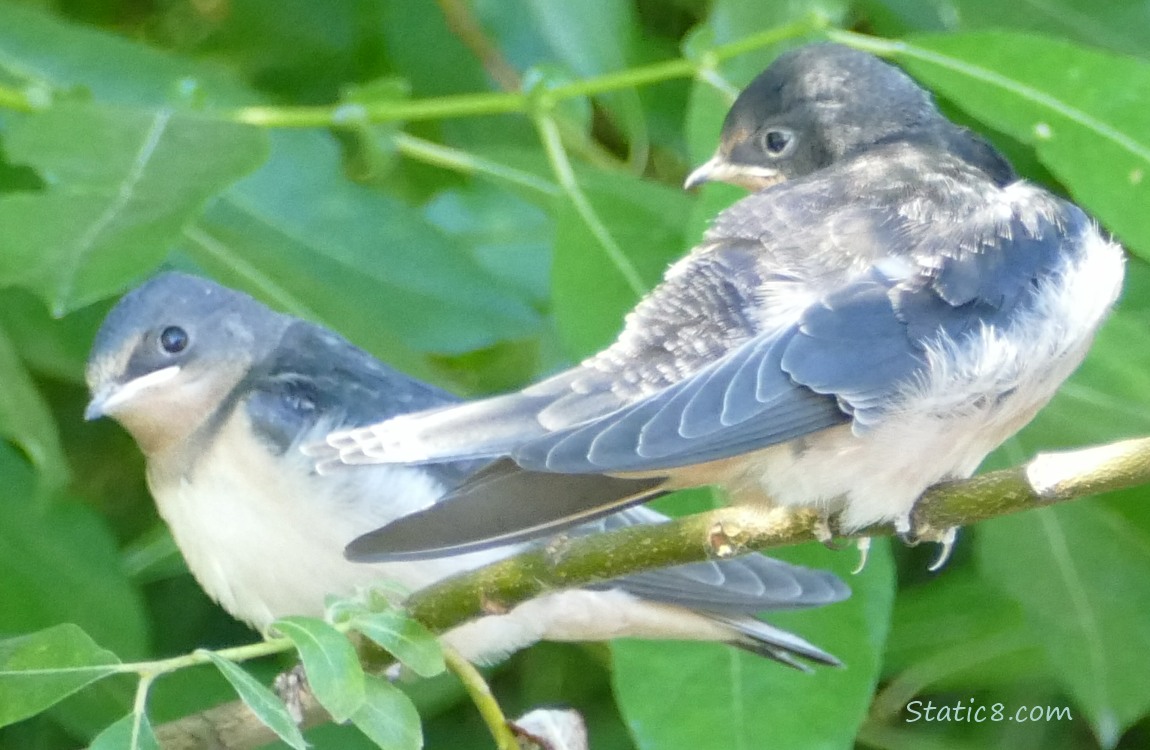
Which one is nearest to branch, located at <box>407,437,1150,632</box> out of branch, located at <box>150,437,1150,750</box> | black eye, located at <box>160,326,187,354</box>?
branch, located at <box>150,437,1150,750</box>

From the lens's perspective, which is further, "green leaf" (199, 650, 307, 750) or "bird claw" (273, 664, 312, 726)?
"bird claw" (273, 664, 312, 726)

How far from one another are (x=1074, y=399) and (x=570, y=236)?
55cm

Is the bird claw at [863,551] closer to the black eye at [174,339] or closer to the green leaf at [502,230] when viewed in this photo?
the green leaf at [502,230]

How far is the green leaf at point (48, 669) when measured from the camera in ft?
3.46

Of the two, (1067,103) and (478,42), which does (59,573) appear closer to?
(478,42)

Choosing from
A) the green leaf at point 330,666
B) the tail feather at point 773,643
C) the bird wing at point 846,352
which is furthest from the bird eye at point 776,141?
the green leaf at point 330,666

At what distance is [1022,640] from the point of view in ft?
6.54

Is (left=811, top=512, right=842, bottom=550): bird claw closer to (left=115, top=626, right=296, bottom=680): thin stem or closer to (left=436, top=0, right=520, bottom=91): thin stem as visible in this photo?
(left=115, top=626, right=296, bottom=680): thin stem

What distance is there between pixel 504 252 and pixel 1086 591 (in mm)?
898

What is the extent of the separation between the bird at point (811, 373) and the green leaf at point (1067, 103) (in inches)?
1.7

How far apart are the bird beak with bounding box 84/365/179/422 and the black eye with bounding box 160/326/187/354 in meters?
0.08

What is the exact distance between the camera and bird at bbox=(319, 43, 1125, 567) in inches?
43.4

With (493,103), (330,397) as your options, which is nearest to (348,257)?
(330,397)

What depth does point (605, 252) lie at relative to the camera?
170 centimetres
